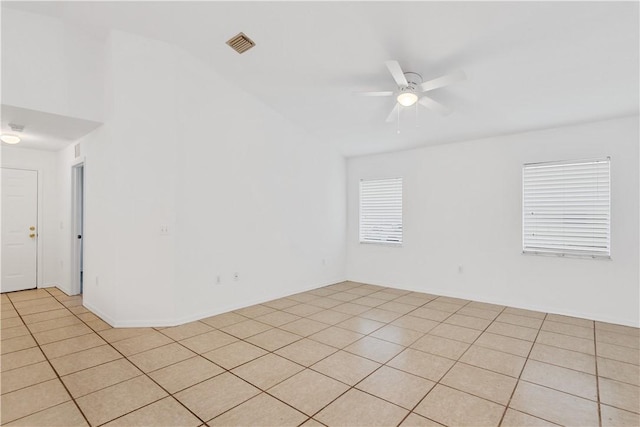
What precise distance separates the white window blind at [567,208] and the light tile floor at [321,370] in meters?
0.95

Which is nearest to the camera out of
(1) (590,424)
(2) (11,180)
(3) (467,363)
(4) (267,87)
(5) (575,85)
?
(1) (590,424)

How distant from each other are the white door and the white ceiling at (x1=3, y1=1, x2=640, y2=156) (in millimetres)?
3293

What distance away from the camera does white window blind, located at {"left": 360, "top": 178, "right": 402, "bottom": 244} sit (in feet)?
19.4

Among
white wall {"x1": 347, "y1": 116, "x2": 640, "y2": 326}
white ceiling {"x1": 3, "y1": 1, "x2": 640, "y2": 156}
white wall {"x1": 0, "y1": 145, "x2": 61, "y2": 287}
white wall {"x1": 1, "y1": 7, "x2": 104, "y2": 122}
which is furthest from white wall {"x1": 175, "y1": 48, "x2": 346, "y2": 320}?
white wall {"x1": 0, "y1": 145, "x2": 61, "y2": 287}

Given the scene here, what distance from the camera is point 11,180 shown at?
5266mm

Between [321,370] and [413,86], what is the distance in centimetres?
281

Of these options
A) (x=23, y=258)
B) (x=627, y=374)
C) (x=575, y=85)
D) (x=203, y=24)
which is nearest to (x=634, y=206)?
(x=575, y=85)

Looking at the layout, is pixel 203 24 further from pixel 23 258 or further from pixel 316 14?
pixel 23 258

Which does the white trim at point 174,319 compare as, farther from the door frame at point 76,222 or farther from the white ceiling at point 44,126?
the white ceiling at point 44,126

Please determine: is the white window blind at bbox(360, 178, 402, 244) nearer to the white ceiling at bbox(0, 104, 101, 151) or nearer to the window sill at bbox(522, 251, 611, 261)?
the window sill at bbox(522, 251, 611, 261)

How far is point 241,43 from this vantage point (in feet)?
11.8

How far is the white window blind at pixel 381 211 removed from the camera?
5.90 m

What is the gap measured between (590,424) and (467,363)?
919 mm

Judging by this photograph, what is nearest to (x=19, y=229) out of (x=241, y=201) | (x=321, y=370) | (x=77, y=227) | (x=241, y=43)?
(x=77, y=227)
